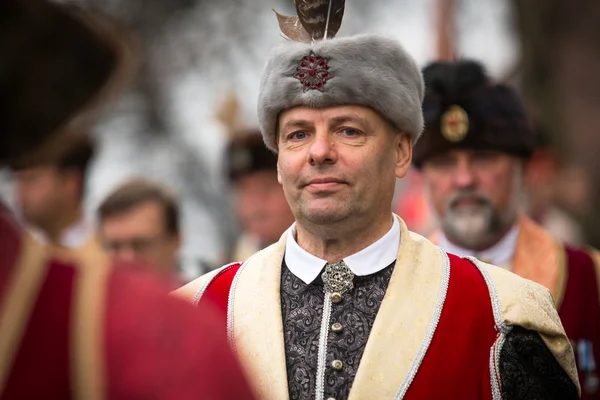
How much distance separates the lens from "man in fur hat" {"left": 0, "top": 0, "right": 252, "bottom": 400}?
5.76ft

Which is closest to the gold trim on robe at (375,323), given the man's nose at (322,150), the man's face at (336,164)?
the man's face at (336,164)

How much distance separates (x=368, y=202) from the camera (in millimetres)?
3652

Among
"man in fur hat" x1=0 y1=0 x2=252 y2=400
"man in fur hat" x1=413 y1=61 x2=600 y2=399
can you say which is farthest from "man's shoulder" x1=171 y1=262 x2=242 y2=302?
"man in fur hat" x1=0 y1=0 x2=252 y2=400

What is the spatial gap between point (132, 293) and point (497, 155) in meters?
3.76

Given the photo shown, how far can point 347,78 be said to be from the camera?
11.8 feet

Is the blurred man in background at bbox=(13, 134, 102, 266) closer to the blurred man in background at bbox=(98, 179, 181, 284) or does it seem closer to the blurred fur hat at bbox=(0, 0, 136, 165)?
the blurred man in background at bbox=(98, 179, 181, 284)

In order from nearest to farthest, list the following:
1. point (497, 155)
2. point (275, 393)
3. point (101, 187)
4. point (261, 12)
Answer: point (275, 393) → point (497, 155) → point (101, 187) → point (261, 12)

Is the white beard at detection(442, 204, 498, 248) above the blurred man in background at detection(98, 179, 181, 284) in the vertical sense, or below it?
above

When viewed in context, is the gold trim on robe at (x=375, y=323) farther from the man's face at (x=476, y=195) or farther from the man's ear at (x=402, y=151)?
the man's face at (x=476, y=195)

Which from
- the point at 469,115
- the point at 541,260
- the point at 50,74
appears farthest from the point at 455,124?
the point at 50,74

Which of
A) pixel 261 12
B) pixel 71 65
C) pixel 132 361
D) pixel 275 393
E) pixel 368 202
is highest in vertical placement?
pixel 71 65

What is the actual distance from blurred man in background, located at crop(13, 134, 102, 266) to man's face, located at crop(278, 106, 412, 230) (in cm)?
262

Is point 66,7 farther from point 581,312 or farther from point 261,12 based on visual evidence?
point 261,12

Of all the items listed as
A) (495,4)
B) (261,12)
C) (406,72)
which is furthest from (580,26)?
(406,72)
